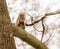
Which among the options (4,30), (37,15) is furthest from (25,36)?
(37,15)

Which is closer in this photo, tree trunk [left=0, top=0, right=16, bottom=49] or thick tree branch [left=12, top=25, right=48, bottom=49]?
tree trunk [left=0, top=0, right=16, bottom=49]

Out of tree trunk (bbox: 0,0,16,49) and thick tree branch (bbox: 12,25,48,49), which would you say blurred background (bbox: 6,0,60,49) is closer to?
thick tree branch (bbox: 12,25,48,49)

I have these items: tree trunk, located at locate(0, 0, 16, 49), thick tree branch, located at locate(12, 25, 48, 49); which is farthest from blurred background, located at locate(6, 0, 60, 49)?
tree trunk, located at locate(0, 0, 16, 49)

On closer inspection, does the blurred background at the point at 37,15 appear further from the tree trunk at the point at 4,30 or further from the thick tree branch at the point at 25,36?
the tree trunk at the point at 4,30

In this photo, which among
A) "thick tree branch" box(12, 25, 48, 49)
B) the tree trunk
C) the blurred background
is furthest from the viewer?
the blurred background

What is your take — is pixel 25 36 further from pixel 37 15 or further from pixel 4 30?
pixel 37 15

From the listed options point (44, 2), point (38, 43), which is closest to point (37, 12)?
point (44, 2)

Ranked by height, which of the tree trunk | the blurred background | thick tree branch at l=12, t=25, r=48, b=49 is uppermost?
the tree trunk

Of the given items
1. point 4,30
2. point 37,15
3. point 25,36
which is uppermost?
point 4,30

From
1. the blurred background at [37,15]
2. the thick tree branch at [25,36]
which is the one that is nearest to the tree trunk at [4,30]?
the thick tree branch at [25,36]

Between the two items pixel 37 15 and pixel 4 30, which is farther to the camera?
pixel 37 15

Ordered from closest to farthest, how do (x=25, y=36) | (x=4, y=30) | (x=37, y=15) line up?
(x=4, y=30) < (x=25, y=36) < (x=37, y=15)

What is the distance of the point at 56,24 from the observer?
2.15 meters

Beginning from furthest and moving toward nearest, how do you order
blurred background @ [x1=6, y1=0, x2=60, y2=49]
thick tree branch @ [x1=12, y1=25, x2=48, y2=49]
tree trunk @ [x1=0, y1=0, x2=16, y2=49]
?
blurred background @ [x1=6, y1=0, x2=60, y2=49], thick tree branch @ [x1=12, y1=25, x2=48, y2=49], tree trunk @ [x1=0, y1=0, x2=16, y2=49]
